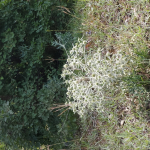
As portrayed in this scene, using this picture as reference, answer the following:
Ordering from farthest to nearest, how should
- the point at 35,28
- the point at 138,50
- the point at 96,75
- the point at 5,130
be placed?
the point at 35,28
the point at 5,130
the point at 138,50
the point at 96,75

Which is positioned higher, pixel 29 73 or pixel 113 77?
pixel 29 73

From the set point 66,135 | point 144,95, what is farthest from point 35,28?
point 144,95

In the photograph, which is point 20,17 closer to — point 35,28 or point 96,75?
point 35,28

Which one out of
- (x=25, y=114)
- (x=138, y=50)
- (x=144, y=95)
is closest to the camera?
(x=144, y=95)

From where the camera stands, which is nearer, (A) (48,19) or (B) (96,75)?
(B) (96,75)

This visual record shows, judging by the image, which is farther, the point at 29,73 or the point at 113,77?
the point at 29,73

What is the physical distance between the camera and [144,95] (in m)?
1.94

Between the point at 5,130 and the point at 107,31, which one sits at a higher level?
the point at 107,31

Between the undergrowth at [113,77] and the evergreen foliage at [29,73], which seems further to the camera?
the evergreen foliage at [29,73]

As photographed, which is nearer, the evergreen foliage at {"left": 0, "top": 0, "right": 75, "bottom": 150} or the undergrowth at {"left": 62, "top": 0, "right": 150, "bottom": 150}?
the undergrowth at {"left": 62, "top": 0, "right": 150, "bottom": 150}

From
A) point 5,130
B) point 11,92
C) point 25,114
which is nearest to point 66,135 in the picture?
point 25,114

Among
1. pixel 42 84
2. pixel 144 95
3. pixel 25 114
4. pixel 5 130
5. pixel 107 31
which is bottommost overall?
pixel 5 130

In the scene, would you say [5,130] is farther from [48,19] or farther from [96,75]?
[48,19]

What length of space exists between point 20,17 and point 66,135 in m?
2.25
